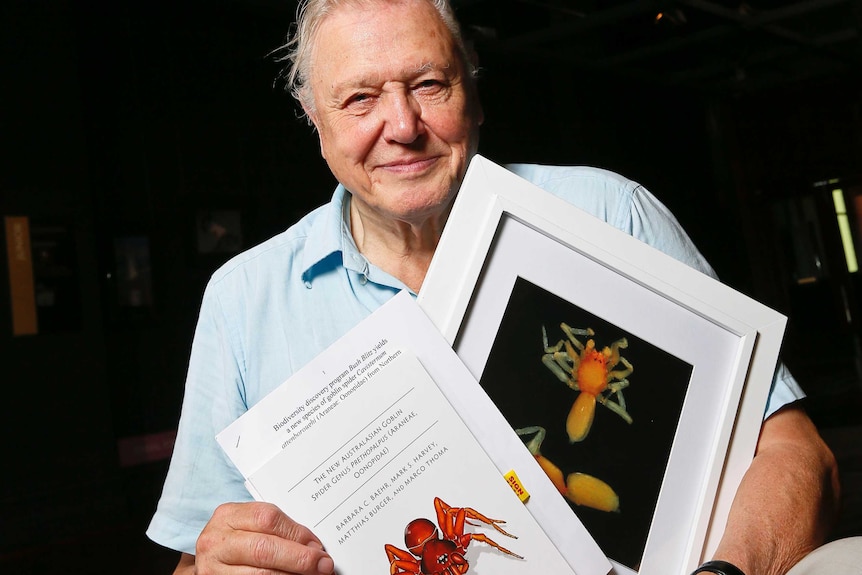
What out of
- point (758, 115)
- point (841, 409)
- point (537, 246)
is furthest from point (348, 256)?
point (758, 115)

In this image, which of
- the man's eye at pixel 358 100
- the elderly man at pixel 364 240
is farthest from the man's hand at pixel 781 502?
the man's eye at pixel 358 100

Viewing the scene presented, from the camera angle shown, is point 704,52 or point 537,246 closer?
point 537,246

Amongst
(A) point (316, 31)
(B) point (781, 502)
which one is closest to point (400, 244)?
(A) point (316, 31)

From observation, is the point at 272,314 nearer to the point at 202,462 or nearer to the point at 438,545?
the point at 202,462

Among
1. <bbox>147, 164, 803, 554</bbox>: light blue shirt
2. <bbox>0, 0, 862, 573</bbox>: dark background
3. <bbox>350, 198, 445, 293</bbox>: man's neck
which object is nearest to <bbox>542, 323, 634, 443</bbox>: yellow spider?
<bbox>147, 164, 803, 554</bbox>: light blue shirt

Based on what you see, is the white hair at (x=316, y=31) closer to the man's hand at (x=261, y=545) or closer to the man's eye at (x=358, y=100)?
the man's eye at (x=358, y=100)

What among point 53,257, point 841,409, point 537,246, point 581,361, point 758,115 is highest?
point 758,115

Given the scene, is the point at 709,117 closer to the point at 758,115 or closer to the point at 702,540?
the point at 758,115
